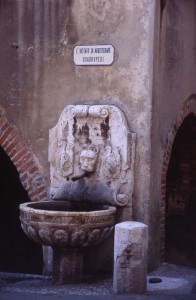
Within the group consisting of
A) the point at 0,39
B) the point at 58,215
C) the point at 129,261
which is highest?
the point at 0,39

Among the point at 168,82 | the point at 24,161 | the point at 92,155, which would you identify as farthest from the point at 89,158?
the point at 168,82

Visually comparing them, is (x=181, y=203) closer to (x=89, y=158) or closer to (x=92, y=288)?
(x=89, y=158)

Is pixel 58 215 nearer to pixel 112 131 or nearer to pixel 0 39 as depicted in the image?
pixel 112 131

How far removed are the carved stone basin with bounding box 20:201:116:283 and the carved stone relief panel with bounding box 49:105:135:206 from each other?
32 centimetres

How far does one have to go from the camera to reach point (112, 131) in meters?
6.90

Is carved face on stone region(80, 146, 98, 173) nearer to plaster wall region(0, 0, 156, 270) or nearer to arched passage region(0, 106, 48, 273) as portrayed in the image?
plaster wall region(0, 0, 156, 270)

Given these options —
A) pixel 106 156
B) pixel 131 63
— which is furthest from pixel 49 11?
pixel 106 156

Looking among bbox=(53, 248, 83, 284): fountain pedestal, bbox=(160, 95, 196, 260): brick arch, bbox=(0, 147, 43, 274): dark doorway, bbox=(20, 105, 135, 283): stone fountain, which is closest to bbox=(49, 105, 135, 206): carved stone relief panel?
bbox=(20, 105, 135, 283): stone fountain

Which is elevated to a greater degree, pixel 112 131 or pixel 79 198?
pixel 112 131

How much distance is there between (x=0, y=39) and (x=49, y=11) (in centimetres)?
73

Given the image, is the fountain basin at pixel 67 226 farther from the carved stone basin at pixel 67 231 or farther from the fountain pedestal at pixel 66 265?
the fountain pedestal at pixel 66 265

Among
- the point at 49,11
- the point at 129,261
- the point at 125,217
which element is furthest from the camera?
the point at 49,11

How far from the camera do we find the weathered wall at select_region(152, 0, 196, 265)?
276 inches

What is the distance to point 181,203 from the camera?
30.7 ft
